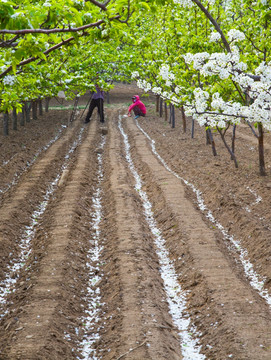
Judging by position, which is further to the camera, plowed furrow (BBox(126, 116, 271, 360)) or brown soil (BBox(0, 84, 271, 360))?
brown soil (BBox(0, 84, 271, 360))

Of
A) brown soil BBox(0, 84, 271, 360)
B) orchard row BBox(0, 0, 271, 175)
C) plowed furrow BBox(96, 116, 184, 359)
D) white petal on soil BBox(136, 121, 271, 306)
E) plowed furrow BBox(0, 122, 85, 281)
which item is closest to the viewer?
orchard row BBox(0, 0, 271, 175)

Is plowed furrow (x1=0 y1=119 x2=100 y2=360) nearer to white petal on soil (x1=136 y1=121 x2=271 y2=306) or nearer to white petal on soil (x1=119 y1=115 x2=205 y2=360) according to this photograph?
white petal on soil (x1=119 y1=115 x2=205 y2=360)

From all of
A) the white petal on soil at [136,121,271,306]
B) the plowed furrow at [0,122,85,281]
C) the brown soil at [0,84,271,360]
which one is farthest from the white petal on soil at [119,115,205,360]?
the plowed furrow at [0,122,85,281]

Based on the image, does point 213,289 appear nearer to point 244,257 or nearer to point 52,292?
point 244,257

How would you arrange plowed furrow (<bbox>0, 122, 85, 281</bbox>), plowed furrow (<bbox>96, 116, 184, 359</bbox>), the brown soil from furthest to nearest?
plowed furrow (<bbox>0, 122, 85, 281</bbox>) < the brown soil < plowed furrow (<bbox>96, 116, 184, 359</bbox>)

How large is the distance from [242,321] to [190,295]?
1266mm

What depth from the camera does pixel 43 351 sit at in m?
5.13

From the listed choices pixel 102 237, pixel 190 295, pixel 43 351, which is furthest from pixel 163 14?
pixel 43 351

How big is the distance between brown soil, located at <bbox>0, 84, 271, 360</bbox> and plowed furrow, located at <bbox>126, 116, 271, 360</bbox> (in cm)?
2

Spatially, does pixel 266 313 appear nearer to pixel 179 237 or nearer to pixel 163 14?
pixel 179 237

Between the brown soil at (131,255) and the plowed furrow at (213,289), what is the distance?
0.06 feet

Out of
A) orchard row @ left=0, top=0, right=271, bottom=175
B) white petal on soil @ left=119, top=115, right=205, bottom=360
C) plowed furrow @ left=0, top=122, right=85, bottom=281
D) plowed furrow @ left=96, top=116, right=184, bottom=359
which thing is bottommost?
white petal on soil @ left=119, top=115, right=205, bottom=360

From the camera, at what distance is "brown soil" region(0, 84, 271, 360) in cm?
553

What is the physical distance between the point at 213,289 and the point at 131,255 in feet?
6.01
